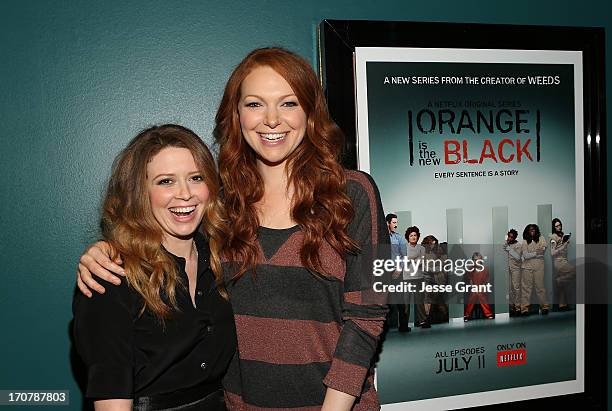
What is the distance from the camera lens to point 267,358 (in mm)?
1788

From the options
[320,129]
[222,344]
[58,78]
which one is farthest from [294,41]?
[222,344]

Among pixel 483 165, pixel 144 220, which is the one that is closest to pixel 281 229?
pixel 144 220

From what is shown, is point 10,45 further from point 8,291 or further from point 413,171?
point 413,171

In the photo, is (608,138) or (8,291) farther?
(608,138)

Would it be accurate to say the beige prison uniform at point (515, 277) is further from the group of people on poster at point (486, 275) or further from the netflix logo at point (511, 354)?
the netflix logo at point (511, 354)

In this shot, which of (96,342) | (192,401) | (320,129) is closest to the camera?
(96,342)

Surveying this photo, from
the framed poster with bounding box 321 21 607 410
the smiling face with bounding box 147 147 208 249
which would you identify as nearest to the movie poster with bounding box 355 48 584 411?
the framed poster with bounding box 321 21 607 410

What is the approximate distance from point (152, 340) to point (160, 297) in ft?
0.39

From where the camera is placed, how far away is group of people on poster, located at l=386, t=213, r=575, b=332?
2344 millimetres

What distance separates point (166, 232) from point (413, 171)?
1042 millimetres

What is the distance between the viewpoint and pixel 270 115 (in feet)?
5.68

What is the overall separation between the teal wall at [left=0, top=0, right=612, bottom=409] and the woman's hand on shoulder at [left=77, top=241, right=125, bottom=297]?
0.52 meters

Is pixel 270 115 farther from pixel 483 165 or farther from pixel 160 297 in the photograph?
pixel 483 165

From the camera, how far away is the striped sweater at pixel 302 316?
5.80 ft
